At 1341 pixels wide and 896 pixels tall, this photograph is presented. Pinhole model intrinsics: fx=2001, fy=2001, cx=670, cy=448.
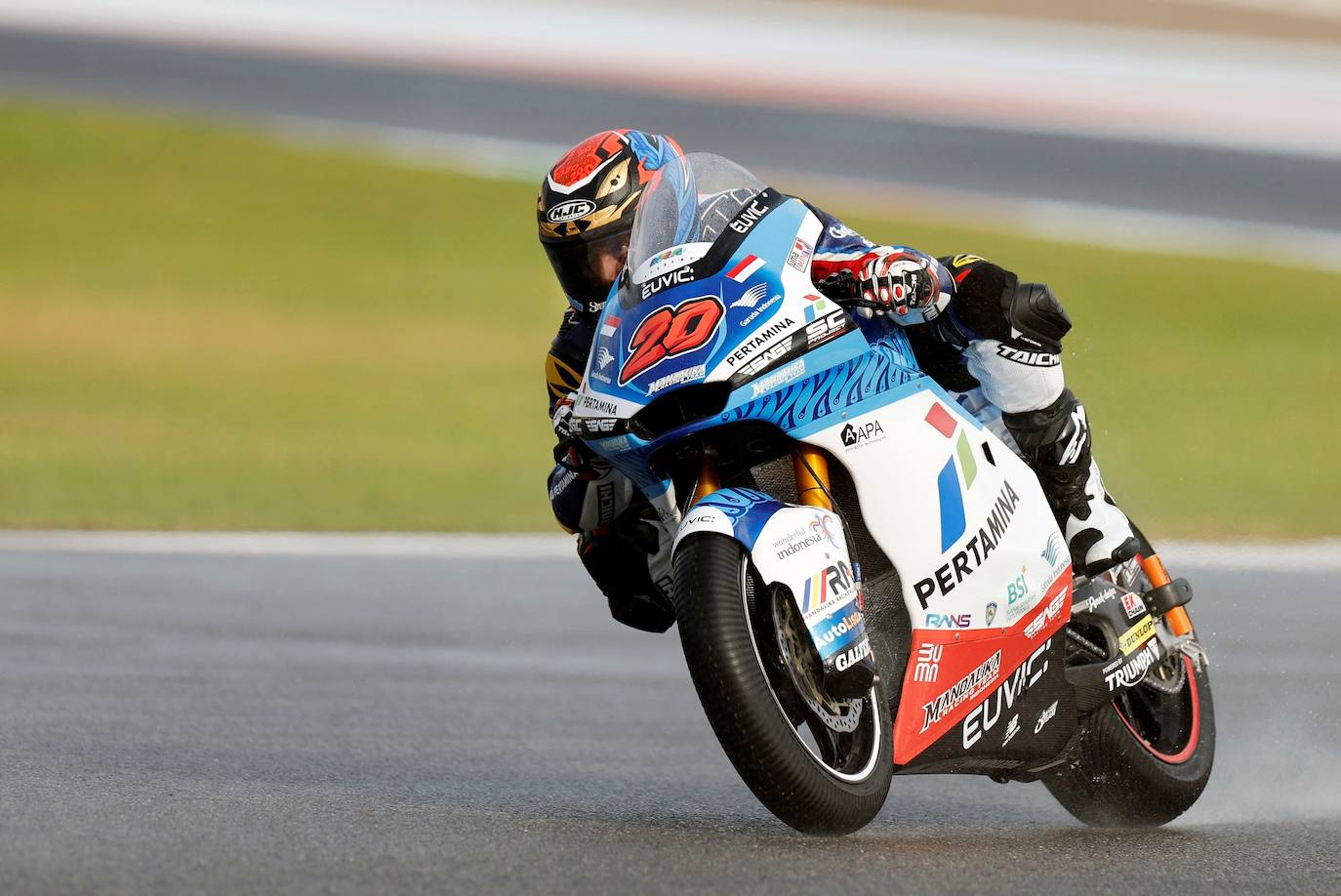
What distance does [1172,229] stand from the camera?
20.0m

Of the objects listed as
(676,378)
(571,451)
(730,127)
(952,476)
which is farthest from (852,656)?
(730,127)

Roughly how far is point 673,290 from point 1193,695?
6.79ft

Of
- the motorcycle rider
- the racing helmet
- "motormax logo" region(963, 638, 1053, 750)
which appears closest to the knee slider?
the motorcycle rider

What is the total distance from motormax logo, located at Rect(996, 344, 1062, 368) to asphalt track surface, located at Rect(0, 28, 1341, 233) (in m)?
15.7

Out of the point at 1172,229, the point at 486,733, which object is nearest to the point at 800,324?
the point at 486,733

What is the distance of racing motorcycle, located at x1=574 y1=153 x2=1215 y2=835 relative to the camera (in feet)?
13.1

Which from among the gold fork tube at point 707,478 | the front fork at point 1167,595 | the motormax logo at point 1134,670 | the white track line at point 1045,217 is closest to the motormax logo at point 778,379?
the gold fork tube at point 707,478

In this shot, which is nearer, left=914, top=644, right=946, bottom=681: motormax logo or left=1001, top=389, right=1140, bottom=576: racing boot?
left=914, top=644, right=946, bottom=681: motormax logo

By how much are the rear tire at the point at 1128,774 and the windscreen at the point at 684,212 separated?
1590 mm

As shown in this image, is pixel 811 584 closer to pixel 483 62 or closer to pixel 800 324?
pixel 800 324

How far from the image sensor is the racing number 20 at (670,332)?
410 cm

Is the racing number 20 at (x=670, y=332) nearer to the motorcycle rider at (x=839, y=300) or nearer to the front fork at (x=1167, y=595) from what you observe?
the motorcycle rider at (x=839, y=300)

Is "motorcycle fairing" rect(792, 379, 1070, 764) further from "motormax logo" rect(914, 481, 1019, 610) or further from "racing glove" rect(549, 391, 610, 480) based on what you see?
"racing glove" rect(549, 391, 610, 480)

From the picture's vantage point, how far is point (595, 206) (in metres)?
4.63
